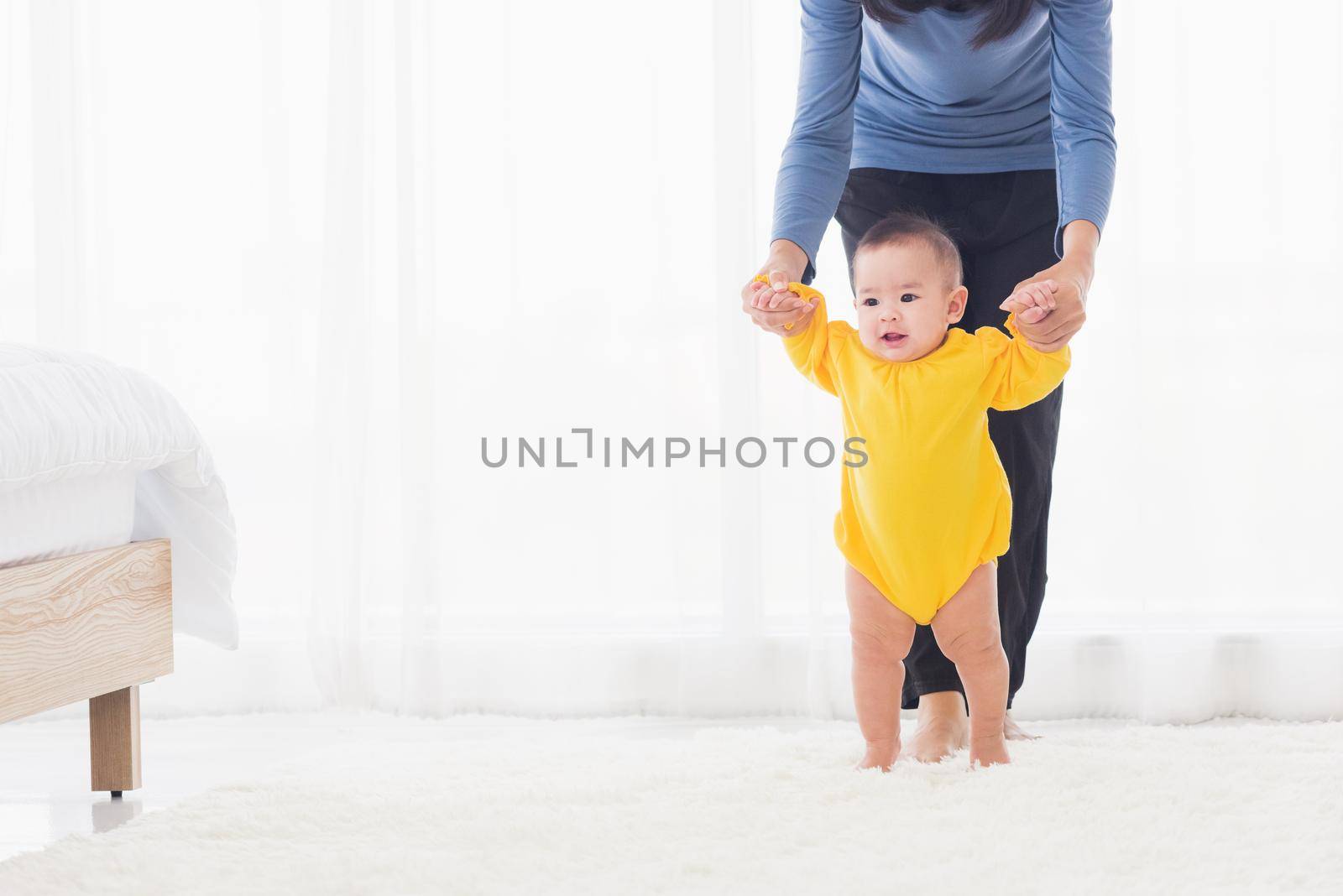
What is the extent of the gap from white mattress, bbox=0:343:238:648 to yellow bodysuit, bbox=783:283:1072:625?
33.4 inches

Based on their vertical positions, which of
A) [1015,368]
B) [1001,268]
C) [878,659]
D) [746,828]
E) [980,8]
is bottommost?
[746,828]

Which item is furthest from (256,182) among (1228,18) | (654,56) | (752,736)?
(1228,18)

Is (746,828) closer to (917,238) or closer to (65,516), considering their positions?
(917,238)

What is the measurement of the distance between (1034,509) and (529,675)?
0.94 metres

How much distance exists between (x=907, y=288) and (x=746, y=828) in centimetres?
63

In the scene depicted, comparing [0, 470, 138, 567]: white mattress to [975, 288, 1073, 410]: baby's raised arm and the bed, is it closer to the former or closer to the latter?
the bed

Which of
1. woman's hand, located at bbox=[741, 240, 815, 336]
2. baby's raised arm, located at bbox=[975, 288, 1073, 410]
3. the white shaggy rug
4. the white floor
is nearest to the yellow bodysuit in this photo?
baby's raised arm, located at bbox=[975, 288, 1073, 410]

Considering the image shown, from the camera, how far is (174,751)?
1812mm

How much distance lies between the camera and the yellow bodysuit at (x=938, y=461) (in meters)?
1.34

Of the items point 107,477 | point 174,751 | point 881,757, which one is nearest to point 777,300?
point 881,757

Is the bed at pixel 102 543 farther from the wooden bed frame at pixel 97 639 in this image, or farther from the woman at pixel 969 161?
the woman at pixel 969 161

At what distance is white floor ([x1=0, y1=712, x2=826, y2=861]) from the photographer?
1.43 m

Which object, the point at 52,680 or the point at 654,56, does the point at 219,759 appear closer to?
the point at 52,680

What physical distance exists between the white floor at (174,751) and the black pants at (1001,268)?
1.47ft
